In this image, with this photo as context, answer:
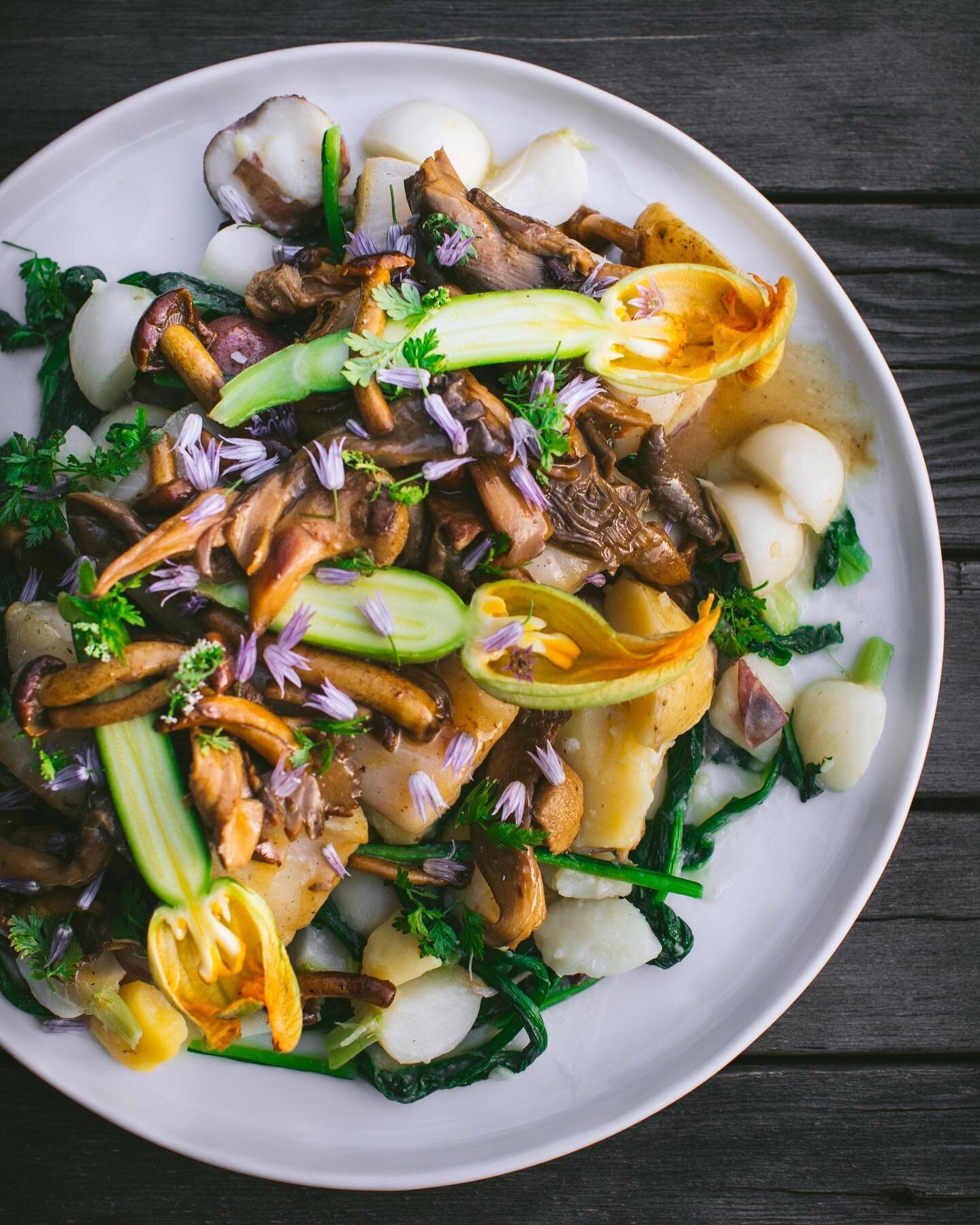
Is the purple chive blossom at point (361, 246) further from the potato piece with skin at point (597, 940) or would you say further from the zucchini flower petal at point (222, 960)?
the potato piece with skin at point (597, 940)

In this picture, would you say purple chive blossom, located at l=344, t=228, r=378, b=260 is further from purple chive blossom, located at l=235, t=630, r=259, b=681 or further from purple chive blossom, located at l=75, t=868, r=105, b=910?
purple chive blossom, located at l=75, t=868, r=105, b=910

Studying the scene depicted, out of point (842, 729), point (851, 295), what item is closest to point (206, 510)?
point (842, 729)

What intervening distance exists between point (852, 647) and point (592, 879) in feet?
3.62

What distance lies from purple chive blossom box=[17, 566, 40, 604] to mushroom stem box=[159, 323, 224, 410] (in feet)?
2.41

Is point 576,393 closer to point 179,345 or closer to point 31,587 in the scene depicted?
point 179,345

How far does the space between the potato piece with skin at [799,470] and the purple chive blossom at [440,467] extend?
41.6 inches

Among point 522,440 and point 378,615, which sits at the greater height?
point 522,440

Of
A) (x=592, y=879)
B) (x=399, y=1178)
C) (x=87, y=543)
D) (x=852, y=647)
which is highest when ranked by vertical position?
(x=87, y=543)

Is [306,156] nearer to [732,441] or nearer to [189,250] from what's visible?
[189,250]

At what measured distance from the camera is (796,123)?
3373 mm

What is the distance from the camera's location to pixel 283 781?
222 cm

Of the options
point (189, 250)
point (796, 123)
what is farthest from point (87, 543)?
point (796, 123)

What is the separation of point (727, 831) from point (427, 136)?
2317 mm

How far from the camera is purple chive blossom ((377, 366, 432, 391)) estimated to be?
2.27 metres
